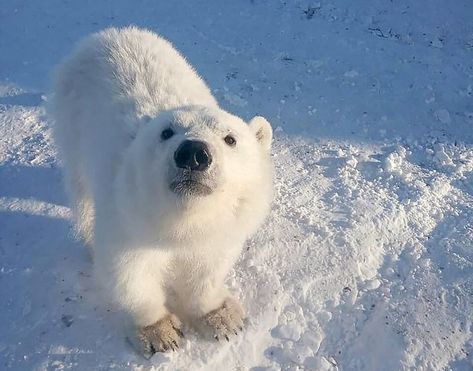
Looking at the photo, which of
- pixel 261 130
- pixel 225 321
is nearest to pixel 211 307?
pixel 225 321

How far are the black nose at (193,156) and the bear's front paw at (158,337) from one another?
1354mm

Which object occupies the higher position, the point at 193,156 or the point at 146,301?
the point at 193,156

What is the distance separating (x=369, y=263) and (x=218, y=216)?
5.43ft

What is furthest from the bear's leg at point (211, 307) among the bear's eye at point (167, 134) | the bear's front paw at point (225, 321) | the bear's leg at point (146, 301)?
the bear's eye at point (167, 134)

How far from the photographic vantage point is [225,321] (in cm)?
335

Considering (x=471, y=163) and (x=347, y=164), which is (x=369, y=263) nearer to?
(x=347, y=164)

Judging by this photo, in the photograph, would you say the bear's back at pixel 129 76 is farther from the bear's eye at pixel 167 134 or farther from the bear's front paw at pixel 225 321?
the bear's front paw at pixel 225 321

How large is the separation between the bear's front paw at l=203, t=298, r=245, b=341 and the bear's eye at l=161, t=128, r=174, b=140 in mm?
1347

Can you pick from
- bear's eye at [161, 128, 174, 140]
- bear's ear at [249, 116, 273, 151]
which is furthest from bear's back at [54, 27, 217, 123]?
bear's eye at [161, 128, 174, 140]

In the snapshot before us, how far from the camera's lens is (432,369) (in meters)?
3.19

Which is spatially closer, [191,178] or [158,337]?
[191,178]

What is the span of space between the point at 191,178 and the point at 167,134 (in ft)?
1.27

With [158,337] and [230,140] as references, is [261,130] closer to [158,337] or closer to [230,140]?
[230,140]

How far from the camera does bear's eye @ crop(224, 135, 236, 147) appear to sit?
2.73 metres
